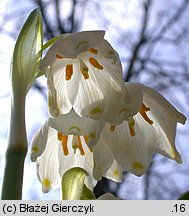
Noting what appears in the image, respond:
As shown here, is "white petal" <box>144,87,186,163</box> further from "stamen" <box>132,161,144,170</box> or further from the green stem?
the green stem

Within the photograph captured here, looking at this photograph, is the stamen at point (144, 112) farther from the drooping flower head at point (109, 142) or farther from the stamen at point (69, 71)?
the stamen at point (69, 71)

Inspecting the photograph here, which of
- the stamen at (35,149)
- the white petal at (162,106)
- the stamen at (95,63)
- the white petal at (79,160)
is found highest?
the stamen at (95,63)

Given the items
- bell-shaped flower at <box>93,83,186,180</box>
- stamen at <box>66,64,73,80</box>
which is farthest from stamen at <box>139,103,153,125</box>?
stamen at <box>66,64,73,80</box>

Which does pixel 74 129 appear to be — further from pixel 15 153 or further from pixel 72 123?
pixel 15 153

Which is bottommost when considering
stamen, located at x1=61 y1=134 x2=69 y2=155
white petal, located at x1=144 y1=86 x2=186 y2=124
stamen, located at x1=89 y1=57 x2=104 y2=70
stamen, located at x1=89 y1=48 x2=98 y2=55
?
stamen, located at x1=61 y1=134 x2=69 y2=155

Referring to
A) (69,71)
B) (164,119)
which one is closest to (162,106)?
(164,119)

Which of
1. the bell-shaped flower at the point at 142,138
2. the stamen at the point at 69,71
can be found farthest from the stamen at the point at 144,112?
the stamen at the point at 69,71
